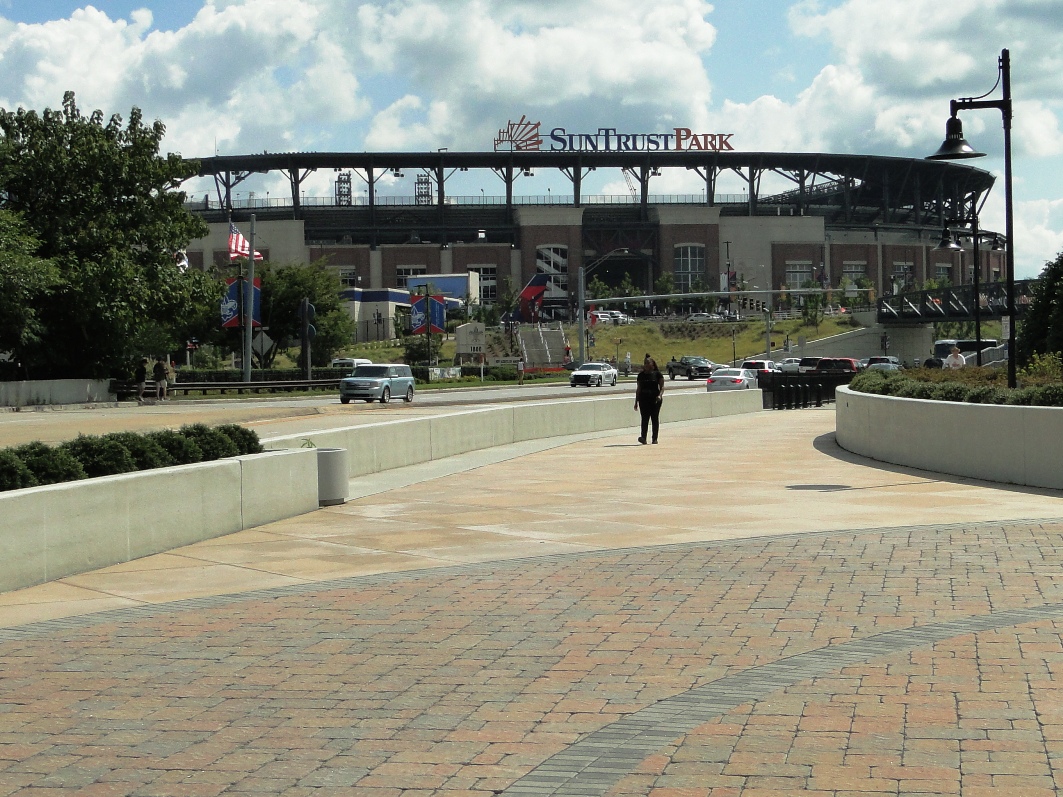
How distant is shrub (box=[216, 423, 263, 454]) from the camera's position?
46.7ft

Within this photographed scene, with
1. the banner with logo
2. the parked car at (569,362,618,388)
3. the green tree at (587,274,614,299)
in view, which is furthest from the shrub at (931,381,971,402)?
the green tree at (587,274,614,299)

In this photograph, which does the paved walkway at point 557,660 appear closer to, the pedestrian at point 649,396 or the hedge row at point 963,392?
the hedge row at point 963,392

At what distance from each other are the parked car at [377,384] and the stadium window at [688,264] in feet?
305

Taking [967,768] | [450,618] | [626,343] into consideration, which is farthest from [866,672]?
[626,343]

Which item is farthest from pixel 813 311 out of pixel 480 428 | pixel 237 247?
pixel 480 428

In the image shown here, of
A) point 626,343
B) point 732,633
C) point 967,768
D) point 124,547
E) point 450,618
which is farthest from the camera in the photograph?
point 626,343

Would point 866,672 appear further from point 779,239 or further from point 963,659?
point 779,239

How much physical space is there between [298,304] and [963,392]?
195 ft

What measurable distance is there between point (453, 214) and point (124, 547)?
128735 mm

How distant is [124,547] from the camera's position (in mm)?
11352

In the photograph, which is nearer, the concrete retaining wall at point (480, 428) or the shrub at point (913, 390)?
the concrete retaining wall at point (480, 428)

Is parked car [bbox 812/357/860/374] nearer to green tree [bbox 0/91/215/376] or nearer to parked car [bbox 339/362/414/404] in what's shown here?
parked car [bbox 339/362/414/404]

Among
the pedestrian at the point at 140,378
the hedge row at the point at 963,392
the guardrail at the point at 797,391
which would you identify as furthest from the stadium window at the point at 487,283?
the hedge row at the point at 963,392

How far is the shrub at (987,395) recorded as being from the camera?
58.5 ft
